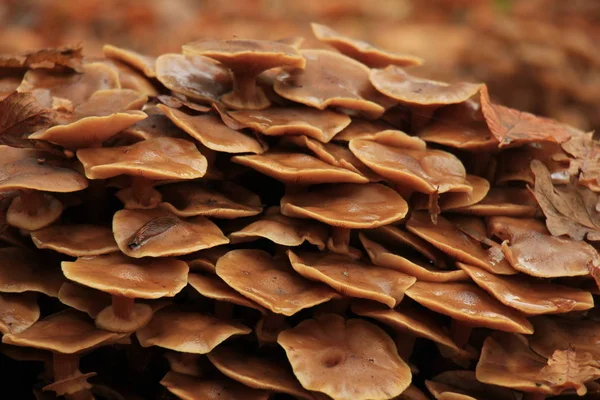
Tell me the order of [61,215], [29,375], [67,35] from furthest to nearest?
1. [67,35]
2. [29,375]
3. [61,215]

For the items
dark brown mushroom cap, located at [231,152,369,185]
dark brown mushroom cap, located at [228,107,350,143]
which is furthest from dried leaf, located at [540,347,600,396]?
dark brown mushroom cap, located at [228,107,350,143]

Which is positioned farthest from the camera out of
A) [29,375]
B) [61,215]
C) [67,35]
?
[67,35]

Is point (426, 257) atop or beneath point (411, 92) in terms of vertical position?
beneath

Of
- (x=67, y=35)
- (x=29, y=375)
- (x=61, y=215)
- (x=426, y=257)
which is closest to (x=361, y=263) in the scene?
(x=426, y=257)

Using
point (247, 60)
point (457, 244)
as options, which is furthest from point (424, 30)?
point (457, 244)

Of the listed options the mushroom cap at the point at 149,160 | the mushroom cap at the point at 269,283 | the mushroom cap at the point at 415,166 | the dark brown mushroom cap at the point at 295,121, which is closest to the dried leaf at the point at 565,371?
the mushroom cap at the point at 415,166

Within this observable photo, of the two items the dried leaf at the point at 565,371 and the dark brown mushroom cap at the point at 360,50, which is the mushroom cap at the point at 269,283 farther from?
the dark brown mushroom cap at the point at 360,50

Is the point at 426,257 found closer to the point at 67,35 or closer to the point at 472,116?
the point at 472,116
